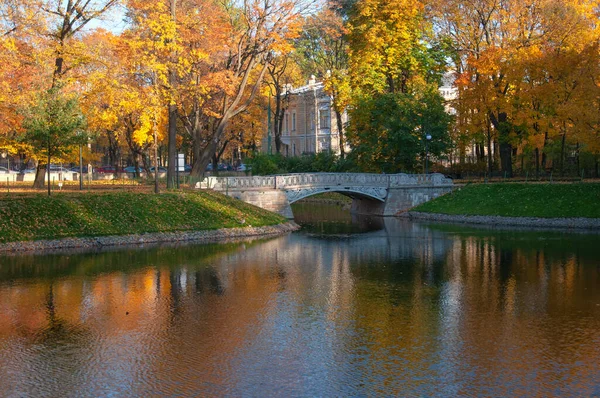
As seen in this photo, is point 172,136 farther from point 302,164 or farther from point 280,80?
point 280,80

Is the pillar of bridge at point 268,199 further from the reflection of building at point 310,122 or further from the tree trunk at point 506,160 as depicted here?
the reflection of building at point 310,122

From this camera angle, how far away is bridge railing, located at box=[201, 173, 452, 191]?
4606 cm

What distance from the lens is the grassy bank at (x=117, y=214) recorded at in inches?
1342

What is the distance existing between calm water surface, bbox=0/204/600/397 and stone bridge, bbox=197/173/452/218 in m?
13.0

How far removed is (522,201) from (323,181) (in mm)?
13536

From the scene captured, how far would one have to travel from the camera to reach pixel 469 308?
21.3 metres

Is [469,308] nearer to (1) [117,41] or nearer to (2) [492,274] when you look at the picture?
(2) [492,274]

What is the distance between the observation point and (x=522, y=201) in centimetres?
4866

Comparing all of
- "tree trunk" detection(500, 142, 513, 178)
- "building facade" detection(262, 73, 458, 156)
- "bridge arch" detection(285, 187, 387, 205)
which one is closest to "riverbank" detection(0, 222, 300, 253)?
"bridge arch" detection(285, 187, 387, 205)

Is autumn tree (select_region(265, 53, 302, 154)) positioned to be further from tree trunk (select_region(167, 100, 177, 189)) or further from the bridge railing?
tree trunk (select_region(167, 100, 177, 189))

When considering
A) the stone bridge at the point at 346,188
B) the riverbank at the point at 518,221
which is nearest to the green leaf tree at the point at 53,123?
the stone bridge at the point at 346,188

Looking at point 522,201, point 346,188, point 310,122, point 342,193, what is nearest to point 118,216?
point 346,188

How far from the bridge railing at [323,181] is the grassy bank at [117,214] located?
2.56 meters

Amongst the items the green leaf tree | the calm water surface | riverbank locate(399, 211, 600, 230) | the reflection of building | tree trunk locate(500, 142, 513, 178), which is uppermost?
the reflection of building
